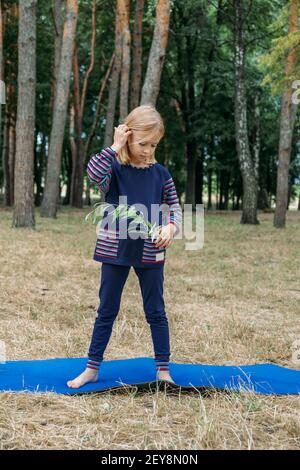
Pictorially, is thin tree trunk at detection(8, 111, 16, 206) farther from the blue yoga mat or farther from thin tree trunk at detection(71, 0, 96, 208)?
the blue yoga mat

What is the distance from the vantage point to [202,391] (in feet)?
11.8

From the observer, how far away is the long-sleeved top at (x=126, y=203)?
11.6ft

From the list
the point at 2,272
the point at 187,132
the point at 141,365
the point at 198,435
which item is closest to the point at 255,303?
the point at 141,365

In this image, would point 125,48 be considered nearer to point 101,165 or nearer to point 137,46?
point 137,46

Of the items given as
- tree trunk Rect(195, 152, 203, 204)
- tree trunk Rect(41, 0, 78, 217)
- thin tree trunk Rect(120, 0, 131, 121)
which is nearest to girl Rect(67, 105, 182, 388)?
tree trunk Rect(41, 0, 78, 217)

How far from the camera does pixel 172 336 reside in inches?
201

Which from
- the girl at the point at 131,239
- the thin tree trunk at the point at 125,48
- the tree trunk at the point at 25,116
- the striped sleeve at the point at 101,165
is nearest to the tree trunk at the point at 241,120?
the thin tree trunk at the point at 125,48

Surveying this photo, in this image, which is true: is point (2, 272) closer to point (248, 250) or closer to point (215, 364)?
point (215, 364)

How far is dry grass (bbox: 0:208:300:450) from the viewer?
288 cm

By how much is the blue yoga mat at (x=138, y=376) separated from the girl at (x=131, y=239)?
146 millimetres

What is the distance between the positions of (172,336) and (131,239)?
1.78 m

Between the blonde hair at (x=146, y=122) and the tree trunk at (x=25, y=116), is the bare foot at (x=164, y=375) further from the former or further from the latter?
the tree trunk at (x=25, y=116)

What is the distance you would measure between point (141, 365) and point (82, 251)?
19.1ft

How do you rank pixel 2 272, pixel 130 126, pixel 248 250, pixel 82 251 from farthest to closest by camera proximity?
pixel 248 250
pixel 82 251
pixel 2 272
pixel 130 126
